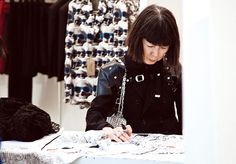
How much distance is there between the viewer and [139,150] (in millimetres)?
960

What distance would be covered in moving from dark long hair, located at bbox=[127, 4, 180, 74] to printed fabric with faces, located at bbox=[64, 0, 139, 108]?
1036 millimetres

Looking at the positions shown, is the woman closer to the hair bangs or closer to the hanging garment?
the hair bangs

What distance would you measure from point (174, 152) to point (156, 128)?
488mm

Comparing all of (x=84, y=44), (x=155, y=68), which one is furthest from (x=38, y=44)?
(x=155, y=68)

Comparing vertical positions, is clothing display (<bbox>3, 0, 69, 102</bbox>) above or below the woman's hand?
above

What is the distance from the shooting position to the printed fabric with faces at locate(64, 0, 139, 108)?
8.10ft

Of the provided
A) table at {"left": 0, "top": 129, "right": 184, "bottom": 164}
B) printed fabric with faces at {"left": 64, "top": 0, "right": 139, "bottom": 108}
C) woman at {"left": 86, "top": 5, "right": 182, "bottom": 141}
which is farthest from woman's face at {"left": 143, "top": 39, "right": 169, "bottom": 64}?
printed fabric with faces at {"left": 64, "top": 0, "right": 139, "bottom": 108}

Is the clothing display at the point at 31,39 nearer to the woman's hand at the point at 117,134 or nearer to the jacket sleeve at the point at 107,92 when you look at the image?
the jacket sleeve at the point at 107,92

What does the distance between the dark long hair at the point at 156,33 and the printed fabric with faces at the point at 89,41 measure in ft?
3.40

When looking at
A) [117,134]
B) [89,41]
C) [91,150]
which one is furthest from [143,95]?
[89,41]

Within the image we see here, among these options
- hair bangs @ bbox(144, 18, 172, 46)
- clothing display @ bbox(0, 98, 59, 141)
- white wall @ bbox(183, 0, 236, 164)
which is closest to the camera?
white wall @ bbox(183, 0, 236, 164)

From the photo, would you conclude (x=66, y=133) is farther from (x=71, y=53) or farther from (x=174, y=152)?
(x=71, y=53)

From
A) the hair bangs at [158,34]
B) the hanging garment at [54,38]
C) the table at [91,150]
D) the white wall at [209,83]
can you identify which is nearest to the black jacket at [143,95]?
the hair bangs at [158,34]

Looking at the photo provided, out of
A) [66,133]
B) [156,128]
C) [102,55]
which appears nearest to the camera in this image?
[66,133]
